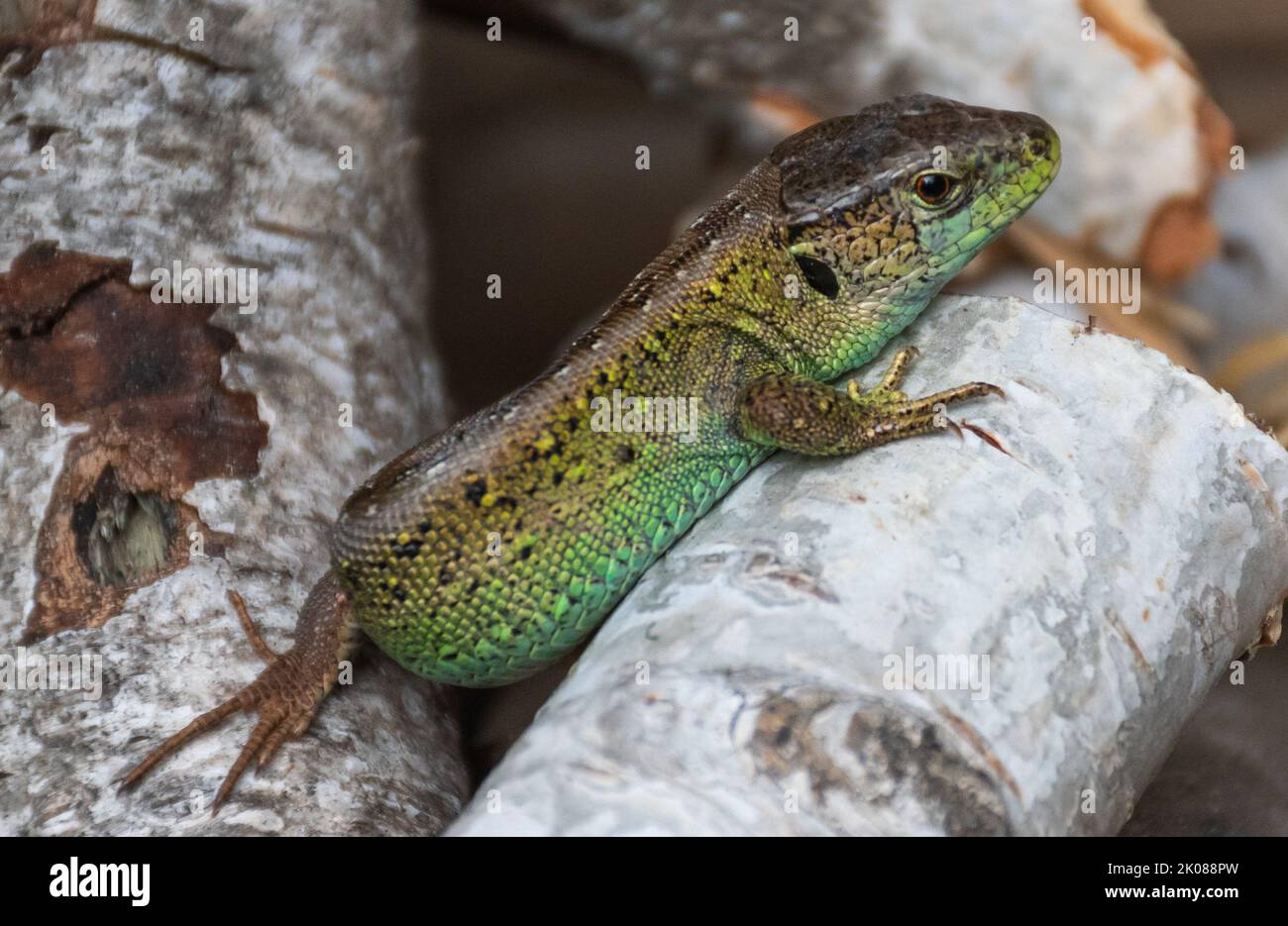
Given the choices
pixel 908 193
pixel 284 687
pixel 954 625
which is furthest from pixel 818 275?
pixel 284 687

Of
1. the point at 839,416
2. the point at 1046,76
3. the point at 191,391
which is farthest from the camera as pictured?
the point at 1046,76

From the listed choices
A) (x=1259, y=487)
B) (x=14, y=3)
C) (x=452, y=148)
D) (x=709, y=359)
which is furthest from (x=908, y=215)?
(x=452, y=148)

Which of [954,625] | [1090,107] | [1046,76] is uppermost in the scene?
[1046,76]

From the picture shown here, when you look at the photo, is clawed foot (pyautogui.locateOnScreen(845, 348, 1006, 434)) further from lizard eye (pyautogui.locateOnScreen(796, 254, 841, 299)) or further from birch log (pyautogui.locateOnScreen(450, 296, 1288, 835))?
lizard eye (pyautogui.locateOnScreen(796, 254, 841, 299))

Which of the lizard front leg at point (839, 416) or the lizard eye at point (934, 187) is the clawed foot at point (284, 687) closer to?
the lizard front leg at point (839, 416)

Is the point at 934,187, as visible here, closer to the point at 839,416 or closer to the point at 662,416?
the point at 839,416

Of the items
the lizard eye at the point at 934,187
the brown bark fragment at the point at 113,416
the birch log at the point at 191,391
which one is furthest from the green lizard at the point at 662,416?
the brown bark fragment at the point at 113,416

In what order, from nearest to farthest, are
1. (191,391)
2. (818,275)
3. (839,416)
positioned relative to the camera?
(839,416)
(818,275)
(191,391)
